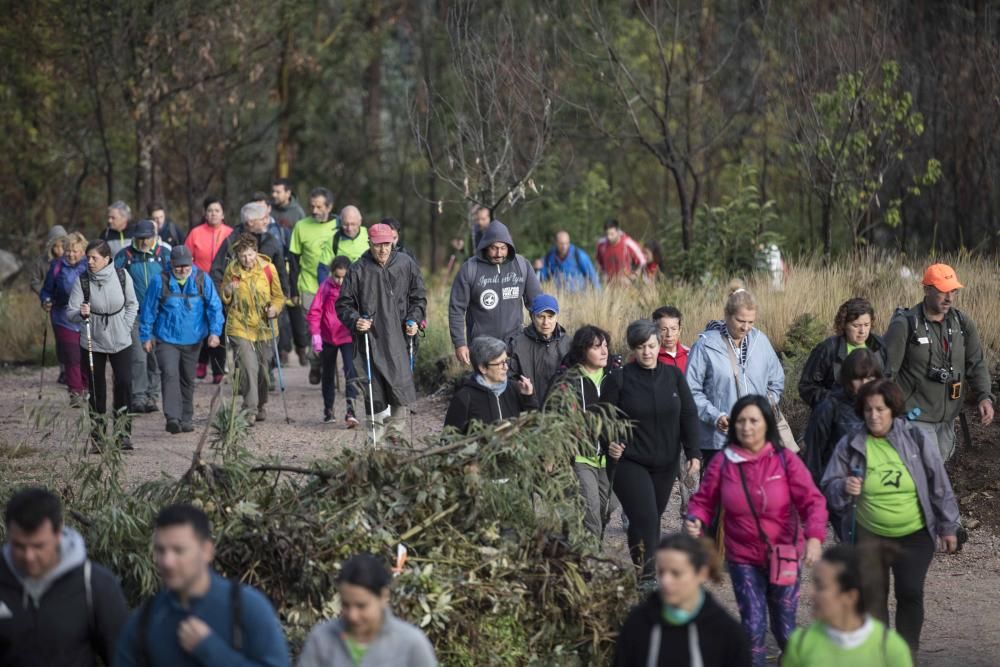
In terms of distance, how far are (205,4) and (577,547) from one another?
59.1 feet

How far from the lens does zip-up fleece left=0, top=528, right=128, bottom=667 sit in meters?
5.16

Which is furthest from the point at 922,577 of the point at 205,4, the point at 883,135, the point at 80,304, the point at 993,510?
the point at 205,4

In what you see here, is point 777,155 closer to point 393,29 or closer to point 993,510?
point 393,29

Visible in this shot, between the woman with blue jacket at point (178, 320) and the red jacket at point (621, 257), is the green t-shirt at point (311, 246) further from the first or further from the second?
the red jacket at point (621, 257)

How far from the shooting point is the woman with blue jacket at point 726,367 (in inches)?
348

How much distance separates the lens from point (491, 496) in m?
7.19

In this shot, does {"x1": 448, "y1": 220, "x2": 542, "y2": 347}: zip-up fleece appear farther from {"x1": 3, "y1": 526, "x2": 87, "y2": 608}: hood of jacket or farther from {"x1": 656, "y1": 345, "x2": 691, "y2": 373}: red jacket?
{"x1": 3, "y1": 526, "x2": 87, "y2": 608}: hood of jacket

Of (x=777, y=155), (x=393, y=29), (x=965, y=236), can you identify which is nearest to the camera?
(x=965, y=236)

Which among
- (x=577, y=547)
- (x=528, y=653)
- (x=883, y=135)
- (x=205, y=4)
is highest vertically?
(x=205, y=4)

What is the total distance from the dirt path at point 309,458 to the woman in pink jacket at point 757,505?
2.50ft

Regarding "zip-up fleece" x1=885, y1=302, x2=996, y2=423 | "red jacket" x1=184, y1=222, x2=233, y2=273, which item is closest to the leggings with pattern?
"zip-up fleece" x1=885, y1=302, x2=996, y2=423

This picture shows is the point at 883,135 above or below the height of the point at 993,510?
above

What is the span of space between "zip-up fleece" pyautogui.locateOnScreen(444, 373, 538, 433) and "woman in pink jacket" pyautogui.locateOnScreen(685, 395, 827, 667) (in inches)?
64.4

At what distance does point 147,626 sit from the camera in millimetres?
4879
